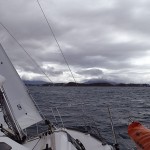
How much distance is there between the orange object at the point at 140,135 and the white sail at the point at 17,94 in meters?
2.50

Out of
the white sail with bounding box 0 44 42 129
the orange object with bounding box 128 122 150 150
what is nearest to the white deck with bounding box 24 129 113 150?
the white sail with bounding box 0 44 42 129

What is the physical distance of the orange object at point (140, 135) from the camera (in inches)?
230

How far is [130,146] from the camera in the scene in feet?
37.1

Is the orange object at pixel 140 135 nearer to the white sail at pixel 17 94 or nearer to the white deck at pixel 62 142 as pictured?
the white deck at pixel 62 142

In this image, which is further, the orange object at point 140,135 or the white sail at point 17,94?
the white sail at point 17,94

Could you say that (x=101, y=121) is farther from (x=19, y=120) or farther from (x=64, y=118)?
(x=19, y=120)

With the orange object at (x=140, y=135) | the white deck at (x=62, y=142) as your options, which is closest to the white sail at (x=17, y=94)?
the white deck at (x=62, y=142)

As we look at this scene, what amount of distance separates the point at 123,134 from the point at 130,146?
2.66 meters

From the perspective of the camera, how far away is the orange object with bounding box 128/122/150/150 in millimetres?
5840

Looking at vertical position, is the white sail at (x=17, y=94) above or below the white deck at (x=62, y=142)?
above

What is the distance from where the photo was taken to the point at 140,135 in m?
6.18

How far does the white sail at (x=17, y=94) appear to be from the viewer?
7664mm

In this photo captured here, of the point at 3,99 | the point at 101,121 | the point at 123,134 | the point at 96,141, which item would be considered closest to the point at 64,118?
the point at 101,121

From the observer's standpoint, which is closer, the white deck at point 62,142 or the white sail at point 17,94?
the white deck at point 62,142
